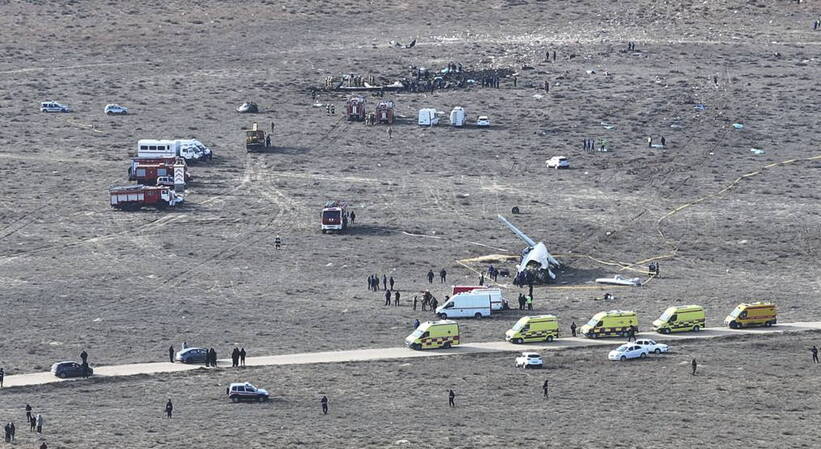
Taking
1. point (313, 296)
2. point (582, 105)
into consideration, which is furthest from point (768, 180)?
point (313, 296)

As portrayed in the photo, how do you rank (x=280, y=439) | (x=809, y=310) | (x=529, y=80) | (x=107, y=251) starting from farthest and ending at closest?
(x=529, y=80) → (x=107, y=251) → (x=809, y=310) → (x=280, y=439)

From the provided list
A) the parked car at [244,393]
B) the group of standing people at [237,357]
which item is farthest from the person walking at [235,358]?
the parked car at [244,393]

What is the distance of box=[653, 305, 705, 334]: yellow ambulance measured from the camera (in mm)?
95875

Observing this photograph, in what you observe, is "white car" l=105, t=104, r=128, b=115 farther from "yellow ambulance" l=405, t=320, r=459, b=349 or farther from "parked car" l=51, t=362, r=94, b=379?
"parked car" l=51, t=362, r=94, b=379

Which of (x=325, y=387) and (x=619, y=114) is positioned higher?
(x=619, y=114)

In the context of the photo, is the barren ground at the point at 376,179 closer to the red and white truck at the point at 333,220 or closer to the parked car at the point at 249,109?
the red and white truck at the point at 333,220

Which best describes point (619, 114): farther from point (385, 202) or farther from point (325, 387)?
point (325, 387)

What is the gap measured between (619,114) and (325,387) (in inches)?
2750

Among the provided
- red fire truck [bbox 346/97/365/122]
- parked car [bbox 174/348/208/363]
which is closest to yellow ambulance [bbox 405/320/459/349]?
parked car [bbox 174/348/208/363]

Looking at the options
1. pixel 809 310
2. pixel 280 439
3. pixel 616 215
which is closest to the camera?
pixel 280 439

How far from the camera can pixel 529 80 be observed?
523 feet

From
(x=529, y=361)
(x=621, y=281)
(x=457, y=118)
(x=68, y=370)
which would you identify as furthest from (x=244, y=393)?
(x=457, y=118)

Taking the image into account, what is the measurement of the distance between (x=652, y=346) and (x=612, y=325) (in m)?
3.32

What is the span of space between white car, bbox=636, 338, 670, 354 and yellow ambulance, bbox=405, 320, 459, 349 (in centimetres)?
893
